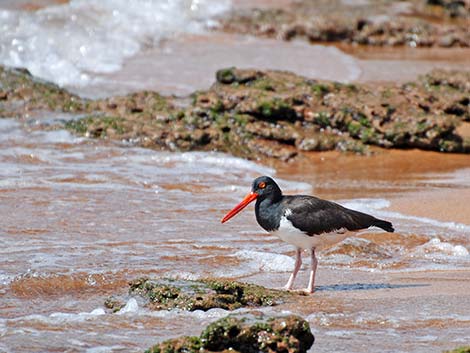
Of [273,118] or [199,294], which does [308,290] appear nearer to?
[199,294]

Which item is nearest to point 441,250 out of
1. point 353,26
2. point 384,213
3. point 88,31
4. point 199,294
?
point 384,213

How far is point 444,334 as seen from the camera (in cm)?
502

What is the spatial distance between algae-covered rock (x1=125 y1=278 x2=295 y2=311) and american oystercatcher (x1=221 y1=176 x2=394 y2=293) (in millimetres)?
599

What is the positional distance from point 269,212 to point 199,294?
3.86 feet

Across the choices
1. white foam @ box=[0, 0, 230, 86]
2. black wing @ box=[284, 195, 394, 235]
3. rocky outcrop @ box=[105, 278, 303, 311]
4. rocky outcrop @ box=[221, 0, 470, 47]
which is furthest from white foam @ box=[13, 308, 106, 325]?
rocky outcrop @ box=[221, 0, 470, 47]

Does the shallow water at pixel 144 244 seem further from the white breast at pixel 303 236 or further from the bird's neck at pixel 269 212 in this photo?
the bird's neck at pixel 269 212

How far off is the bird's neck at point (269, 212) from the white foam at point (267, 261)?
0.46m

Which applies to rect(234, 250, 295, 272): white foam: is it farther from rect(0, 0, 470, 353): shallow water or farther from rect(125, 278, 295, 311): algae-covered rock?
rect(125, 278, 295, 311): algae-covered rock

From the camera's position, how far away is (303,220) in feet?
20.5

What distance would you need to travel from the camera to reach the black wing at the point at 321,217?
6.25 meters

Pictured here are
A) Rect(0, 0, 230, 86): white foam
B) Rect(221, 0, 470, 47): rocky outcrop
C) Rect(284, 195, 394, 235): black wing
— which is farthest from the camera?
Rect(221, 0, 470, 47): rocky outcrop

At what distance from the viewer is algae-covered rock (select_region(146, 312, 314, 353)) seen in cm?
421

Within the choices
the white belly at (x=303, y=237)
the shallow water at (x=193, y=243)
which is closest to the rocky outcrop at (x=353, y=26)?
the shallow water at (x=193, y=243)

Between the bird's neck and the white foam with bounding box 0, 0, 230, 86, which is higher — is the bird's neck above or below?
below
